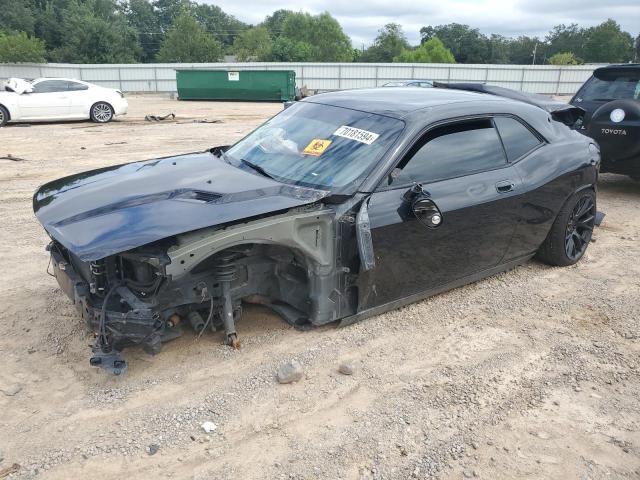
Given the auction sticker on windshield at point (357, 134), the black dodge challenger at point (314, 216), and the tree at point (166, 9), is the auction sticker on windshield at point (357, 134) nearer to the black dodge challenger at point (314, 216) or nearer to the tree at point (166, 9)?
the black dodge challenger at point (314, 216)

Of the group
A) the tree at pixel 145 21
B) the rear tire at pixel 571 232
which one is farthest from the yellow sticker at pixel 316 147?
the tree at pixel 145 21

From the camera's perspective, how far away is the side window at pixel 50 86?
14.7 metres

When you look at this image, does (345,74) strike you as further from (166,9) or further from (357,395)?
(166,9)

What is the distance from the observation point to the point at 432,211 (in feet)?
11.1

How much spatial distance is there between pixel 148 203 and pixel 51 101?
1394 centimetres

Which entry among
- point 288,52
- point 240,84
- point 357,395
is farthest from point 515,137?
point 288,52

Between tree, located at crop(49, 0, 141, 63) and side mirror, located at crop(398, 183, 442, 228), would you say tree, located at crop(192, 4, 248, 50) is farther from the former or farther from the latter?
side mirror, located at crop(398, 183, 442, 228)

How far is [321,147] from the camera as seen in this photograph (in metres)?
3.70

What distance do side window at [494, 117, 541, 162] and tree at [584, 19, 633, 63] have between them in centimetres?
9889

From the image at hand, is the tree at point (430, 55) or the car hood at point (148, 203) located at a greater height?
the tree at point (430, 55)

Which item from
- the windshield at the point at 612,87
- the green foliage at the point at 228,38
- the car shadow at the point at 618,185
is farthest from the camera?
the green foliage at the point at 228,38

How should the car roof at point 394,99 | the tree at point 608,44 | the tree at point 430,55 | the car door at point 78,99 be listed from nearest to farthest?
the car roof at point 394,99
the car door at point 78,99
the tree at point 430,55
the tree at point 608,44

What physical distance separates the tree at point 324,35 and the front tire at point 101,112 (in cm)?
6755

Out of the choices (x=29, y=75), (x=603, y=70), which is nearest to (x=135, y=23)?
(x=29, y=75)
